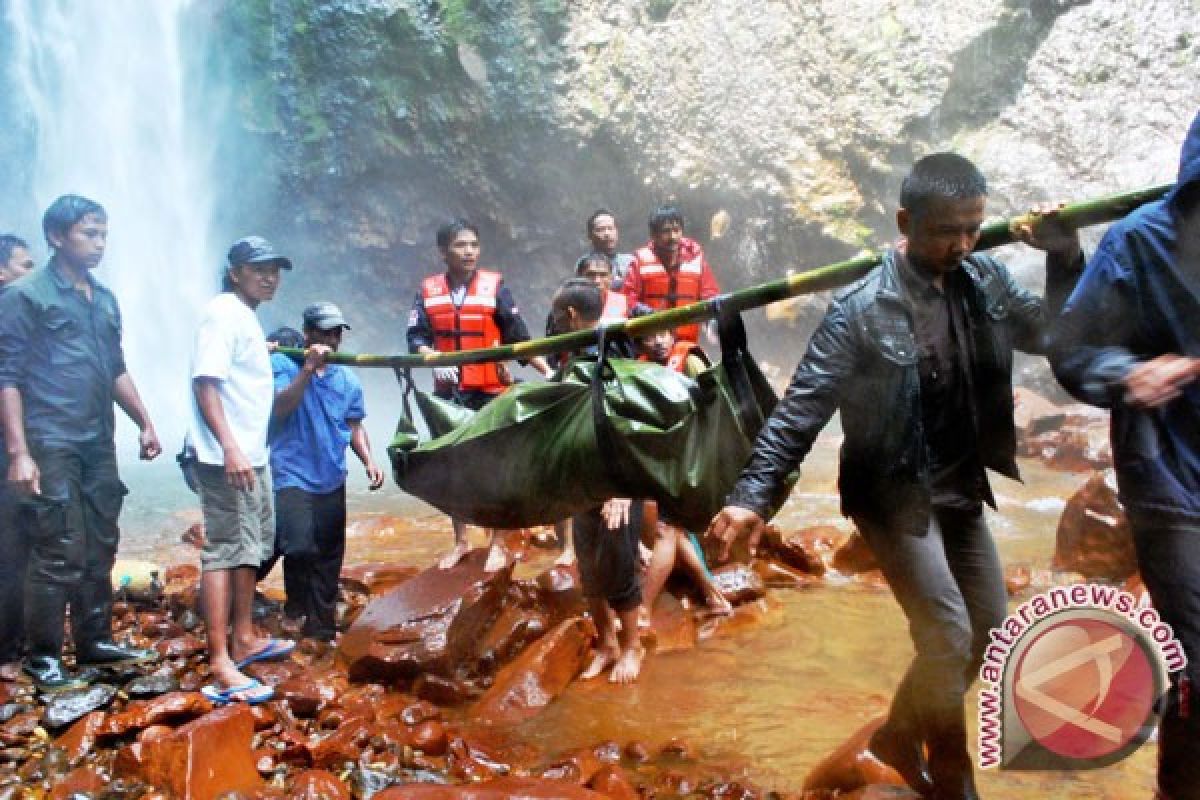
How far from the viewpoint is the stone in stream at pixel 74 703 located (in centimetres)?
316

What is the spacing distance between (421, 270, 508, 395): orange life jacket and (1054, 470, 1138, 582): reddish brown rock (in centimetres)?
372

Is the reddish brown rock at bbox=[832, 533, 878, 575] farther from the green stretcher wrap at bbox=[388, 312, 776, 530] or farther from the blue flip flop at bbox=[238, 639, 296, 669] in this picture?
the blue flip flop at bbox=[238, 639, 296, 669]

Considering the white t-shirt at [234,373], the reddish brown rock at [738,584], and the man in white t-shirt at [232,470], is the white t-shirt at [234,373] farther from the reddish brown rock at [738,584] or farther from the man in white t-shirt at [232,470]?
the reddish brown rock at [738,584]

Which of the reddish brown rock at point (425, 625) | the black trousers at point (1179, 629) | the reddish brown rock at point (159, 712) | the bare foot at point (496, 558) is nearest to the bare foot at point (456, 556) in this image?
the bare foot at point (496, 558)

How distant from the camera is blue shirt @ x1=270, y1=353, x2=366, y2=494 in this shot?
4.30 metres

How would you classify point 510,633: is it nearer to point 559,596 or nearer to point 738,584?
point 559,596

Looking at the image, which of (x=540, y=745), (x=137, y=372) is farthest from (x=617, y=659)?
(x=137, y=372)

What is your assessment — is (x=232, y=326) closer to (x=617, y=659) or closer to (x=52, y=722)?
(x=52, y=722)

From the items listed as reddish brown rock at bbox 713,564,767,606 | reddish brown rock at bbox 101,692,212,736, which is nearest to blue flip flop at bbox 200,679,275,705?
reddish brown rock at bbox 101,692,212,736

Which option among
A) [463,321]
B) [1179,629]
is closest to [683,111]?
[463,321]

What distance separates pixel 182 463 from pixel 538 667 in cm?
189

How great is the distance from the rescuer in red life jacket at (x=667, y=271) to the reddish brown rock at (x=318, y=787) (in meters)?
3.83

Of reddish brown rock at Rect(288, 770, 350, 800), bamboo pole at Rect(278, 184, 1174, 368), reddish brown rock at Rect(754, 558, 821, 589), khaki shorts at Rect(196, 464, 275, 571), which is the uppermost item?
bamboo pole at Rect(278, 184, 1174, 368)

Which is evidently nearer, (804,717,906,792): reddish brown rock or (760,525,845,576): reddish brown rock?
(804,717,906,792): reddish brown rock
